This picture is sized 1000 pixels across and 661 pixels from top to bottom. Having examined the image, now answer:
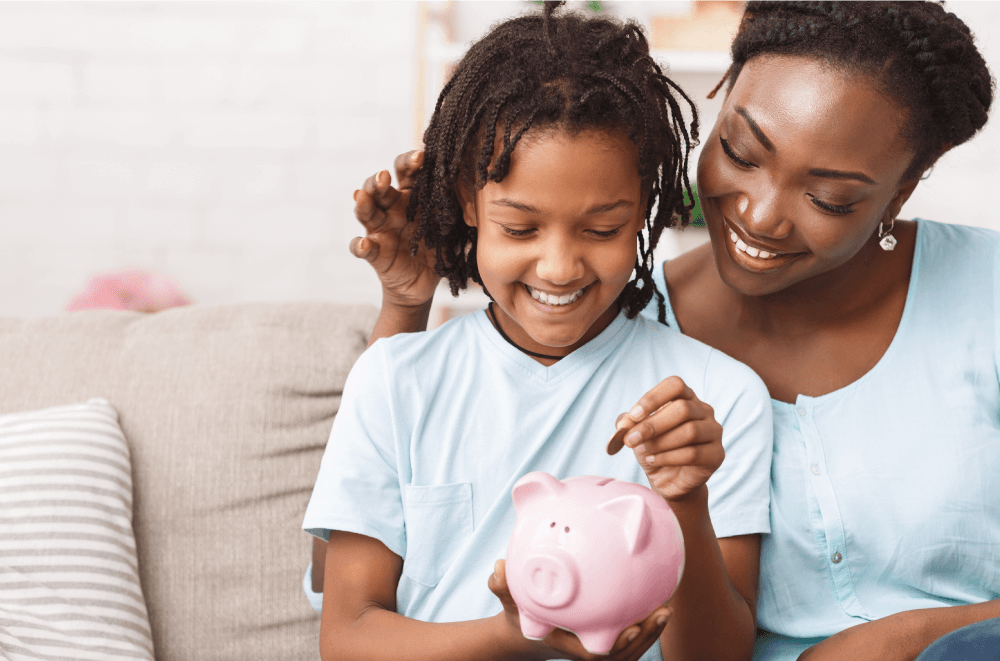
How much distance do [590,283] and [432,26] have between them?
1.34 metres

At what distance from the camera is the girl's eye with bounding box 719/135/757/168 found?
1.08 m

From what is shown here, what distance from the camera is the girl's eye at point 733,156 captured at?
1082 millimetres

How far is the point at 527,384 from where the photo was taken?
1112 mm

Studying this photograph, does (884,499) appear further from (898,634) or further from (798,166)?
(798,166)

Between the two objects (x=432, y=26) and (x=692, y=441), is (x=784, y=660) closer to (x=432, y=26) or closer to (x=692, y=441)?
(x=692, y=441)

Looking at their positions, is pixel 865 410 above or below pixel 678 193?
below

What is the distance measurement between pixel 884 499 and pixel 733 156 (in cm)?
49

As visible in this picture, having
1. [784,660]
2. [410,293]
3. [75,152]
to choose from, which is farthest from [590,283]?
[75,152]

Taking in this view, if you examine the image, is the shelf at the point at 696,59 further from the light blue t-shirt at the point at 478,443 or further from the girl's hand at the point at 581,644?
the girl's hand at the point at 581,644

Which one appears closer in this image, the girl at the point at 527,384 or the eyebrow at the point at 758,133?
the girl at the point at 527,384

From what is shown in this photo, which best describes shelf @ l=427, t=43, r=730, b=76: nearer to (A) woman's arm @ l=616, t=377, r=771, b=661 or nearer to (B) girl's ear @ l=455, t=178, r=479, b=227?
(B) girl's ear @ l=455, t=178, r=479, b=227

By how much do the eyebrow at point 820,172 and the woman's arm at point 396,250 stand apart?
1.35 ft

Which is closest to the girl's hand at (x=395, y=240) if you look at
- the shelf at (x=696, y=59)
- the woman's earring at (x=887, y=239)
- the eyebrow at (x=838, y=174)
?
the eyebrow at (x=838, y=174)

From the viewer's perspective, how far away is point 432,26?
211cm
